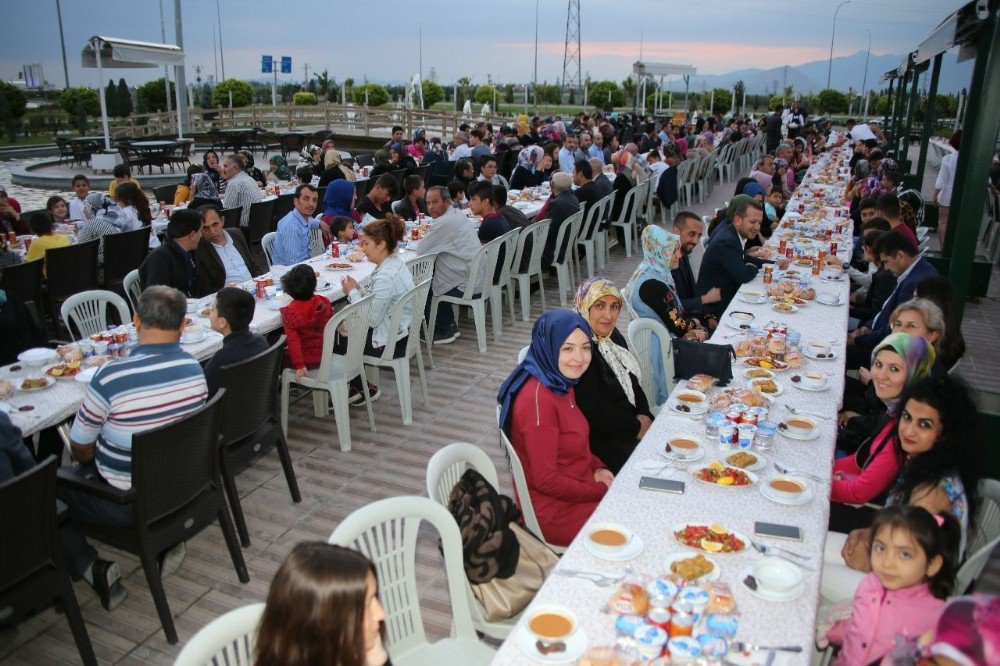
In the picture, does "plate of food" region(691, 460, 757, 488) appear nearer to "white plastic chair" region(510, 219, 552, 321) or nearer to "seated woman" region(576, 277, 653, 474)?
"seated woman" region(576, 277, 653, 474)

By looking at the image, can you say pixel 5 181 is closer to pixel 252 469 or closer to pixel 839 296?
pixel 252 469

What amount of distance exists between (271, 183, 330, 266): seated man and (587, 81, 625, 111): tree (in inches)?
1532

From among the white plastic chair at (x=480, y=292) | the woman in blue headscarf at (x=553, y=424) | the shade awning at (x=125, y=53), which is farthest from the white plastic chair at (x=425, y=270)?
the shade awning at (x=125, y=53)

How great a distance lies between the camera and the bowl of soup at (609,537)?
2330 millimetres

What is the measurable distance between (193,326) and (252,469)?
1004 mm

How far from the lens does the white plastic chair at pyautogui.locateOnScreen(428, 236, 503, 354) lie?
6.54 m

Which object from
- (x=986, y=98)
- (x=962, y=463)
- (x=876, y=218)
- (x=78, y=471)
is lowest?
(x=78, y=471)

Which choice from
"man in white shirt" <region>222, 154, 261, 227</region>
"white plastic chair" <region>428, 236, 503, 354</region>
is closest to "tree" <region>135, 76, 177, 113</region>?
"man in white shirt" <region>222, 154, 261, 227</region>

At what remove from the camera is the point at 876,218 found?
658 cm

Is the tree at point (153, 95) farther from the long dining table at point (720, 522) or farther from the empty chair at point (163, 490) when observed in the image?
the long dining table at point (720, 522)

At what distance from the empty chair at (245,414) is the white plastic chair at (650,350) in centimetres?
206

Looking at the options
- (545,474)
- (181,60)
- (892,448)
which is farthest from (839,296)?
(181,60)

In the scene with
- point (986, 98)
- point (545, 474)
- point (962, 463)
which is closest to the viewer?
point (962, 463)

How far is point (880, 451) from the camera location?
3.13 metres
